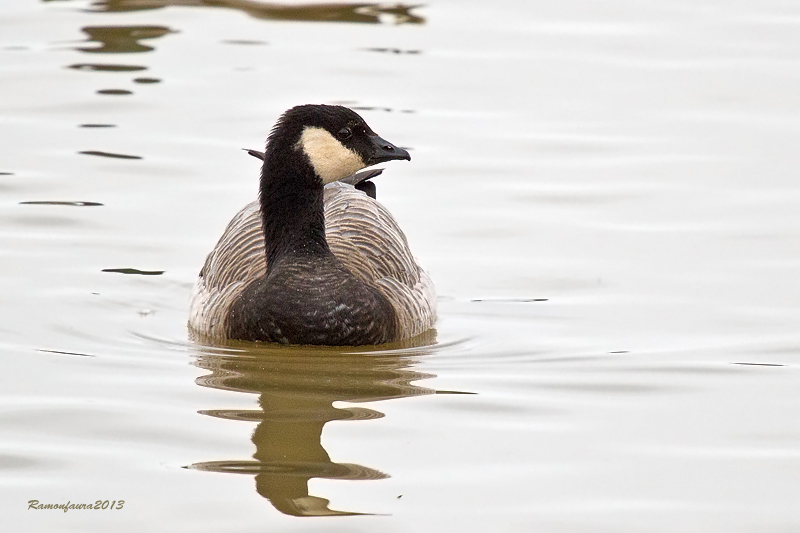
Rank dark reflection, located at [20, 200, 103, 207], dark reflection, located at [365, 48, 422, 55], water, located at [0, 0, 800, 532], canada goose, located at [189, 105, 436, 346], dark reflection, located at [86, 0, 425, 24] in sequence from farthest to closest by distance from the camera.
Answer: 1. dark reflection, located at [86, 0, 425, 24]
2. dark reflection, located at [365, 48, 422, 55]
3. dark reflection, located at [20, 200, 103, 207]
4. canada goose, located at [189, 105, 436, 346]
5. water, located at [0, 0, 800, 532]

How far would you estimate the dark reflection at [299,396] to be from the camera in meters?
6.81

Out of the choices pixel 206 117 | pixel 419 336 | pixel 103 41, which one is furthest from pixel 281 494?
pixel 103 41

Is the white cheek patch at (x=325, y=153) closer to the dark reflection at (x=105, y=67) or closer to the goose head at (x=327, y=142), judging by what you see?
the goose head at (x=327, y=142)

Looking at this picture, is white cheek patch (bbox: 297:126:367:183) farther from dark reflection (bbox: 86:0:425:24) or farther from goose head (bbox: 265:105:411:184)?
dark reflection (bbox: 86:0:425:24)

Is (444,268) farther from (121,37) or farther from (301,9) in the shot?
(301,9)

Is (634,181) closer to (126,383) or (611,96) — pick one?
(611,96)

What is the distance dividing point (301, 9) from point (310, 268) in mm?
12507

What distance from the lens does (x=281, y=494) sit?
21.6ft

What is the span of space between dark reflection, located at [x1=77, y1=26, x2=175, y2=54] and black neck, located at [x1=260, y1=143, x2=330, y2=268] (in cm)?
1015

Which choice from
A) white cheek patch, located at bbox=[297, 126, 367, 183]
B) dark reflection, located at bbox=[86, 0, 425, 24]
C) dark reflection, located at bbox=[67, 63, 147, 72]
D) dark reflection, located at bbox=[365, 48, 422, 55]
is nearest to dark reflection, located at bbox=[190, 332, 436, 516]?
white cheek patch, located at bbox=[297, 126, 367, 183]

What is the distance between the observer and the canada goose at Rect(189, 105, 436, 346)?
938cm

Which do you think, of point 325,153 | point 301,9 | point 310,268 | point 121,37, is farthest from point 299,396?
point 301,9

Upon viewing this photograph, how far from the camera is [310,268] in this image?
954 cm

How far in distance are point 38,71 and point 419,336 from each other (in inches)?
390
